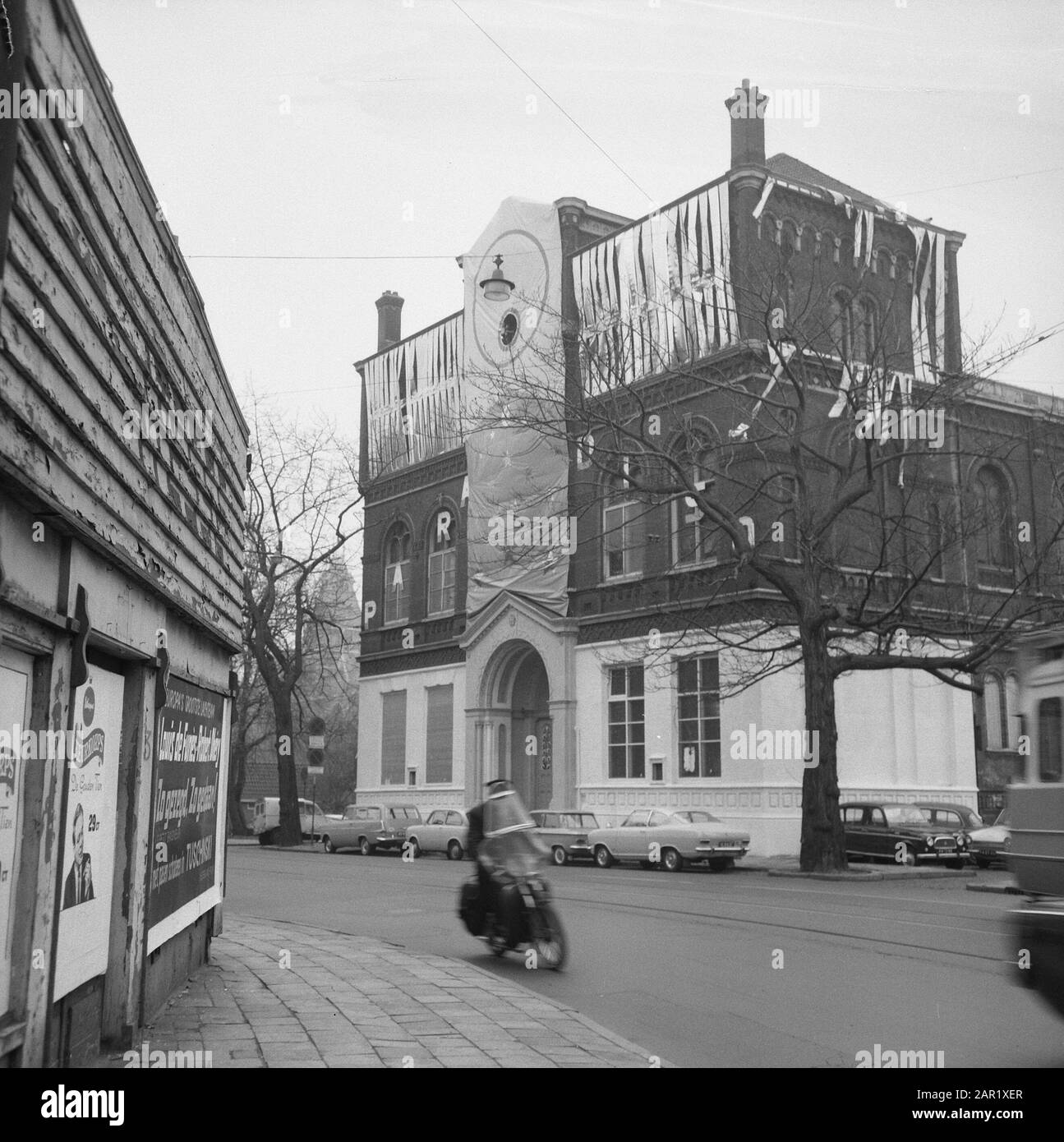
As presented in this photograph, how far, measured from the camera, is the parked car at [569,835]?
2864 centimetres

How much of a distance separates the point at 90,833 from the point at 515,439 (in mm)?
31067

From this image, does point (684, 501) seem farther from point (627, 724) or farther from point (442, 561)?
point (442, 561)

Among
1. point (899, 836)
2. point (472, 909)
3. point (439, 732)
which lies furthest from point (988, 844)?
point (439, 732)

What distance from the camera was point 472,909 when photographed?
40.7ft

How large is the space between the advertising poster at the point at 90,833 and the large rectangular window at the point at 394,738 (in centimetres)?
3532

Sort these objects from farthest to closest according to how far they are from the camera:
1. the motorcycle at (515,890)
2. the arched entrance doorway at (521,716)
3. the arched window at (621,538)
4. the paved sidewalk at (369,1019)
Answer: the arched entrance doorway at (521,716) → the arched window at (621,538) → the motorcycle at (515,890) → the paved sidewalk at (369,1019)

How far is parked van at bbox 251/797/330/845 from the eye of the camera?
136 feet

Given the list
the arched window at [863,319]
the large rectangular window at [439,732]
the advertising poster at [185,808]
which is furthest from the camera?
the large rectangular window at [439,732]

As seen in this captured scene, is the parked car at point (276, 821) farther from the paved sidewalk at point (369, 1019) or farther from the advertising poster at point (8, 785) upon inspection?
the advertising poster at point (8, 785)

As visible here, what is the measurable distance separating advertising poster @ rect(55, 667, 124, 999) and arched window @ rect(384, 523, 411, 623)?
3598cm

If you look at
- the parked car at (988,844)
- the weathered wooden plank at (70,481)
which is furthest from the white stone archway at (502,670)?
the weathered wooden plank at (70,481)

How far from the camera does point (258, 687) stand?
58344mm
